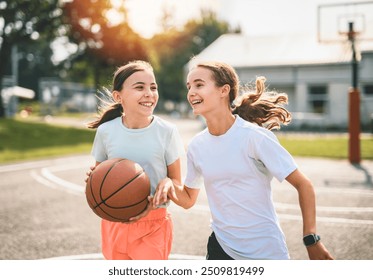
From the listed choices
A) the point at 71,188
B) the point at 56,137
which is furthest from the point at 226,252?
the point at 56,137

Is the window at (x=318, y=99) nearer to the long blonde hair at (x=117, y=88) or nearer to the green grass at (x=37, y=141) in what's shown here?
the green grass at (x=37, y=141)

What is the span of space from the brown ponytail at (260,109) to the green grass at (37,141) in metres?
10.8

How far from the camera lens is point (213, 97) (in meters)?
2.91

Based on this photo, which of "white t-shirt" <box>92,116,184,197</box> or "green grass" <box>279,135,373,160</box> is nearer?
"white t-shirt" <box>92,116,184,197</box>

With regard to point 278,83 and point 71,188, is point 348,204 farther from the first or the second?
point 278,83

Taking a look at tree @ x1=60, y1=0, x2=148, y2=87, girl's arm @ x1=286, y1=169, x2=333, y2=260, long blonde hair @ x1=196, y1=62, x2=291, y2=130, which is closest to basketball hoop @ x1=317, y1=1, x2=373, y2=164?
long blonde hair @ x1=196, y1=62, x2=291, y2=130

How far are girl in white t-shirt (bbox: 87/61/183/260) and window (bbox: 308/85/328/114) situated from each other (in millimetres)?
22700

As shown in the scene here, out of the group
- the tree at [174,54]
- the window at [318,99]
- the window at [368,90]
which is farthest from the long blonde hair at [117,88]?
the tree at [174,54]

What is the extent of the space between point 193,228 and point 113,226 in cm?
263

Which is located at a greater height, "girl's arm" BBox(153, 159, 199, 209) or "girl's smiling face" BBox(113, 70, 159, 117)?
"girl's smiling face" BBox(113, 70, 159, 117)

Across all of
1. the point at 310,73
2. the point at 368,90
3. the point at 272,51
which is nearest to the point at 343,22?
the point at 368,90

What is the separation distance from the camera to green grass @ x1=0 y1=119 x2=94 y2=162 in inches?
558

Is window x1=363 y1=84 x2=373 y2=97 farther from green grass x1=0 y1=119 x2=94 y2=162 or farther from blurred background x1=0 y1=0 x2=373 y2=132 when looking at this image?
green grass x1=0 y1=119 x2=94 y2=162

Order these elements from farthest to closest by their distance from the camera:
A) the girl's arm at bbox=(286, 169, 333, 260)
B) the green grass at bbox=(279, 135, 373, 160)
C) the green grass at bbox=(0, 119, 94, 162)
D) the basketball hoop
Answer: the green grass at bbox=(0, 119, 94, 162) < the basketball hoop < the green grass at bbox=(279, 135, 373, 160) < the girl's arm at bbox=(286, 169, 333, 260)
